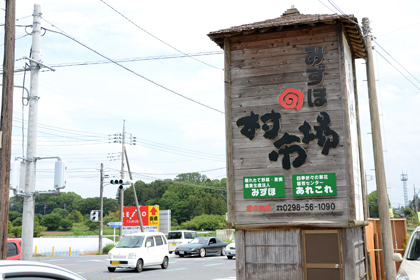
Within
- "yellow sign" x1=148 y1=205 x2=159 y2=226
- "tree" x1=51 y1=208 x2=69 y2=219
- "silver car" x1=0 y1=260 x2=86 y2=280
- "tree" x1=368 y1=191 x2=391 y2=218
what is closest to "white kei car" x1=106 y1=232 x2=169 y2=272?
"yellow sign" x1=148 y1=205 x2=159 y2=226

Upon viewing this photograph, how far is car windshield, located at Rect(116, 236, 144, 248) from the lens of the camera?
23417 mm

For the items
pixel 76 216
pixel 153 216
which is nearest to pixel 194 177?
pixel 76 216

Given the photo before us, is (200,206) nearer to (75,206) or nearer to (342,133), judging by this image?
(75,206)

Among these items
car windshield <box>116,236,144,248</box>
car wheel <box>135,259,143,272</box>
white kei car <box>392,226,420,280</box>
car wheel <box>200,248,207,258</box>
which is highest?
white kei car <box>392,226,420,280</box>

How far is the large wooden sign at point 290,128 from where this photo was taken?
37.9ft

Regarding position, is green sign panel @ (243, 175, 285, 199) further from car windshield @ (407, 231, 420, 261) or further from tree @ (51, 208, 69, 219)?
tree @ (51, 208, 69, 219)

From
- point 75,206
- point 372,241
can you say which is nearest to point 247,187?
point 372,241

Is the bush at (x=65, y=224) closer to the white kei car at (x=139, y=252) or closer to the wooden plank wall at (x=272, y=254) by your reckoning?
the white kei car at (x=139, y=252)

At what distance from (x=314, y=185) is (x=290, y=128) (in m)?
1.61

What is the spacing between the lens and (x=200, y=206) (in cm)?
10506

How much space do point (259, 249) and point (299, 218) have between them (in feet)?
4.33

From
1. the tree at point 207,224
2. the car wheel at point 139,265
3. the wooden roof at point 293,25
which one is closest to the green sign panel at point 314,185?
the wooden roof at point 293,25

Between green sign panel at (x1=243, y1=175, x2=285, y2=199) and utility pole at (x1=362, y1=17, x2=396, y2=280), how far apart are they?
3.21m

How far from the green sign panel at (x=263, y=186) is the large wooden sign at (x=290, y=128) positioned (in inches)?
1.0
